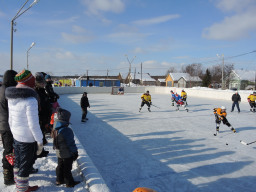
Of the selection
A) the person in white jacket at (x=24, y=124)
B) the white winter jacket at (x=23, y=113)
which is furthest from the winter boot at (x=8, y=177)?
the white winter jacket at (x=23, y=113)

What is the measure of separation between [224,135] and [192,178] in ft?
13.5

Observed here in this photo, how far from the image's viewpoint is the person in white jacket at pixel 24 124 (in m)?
2.27

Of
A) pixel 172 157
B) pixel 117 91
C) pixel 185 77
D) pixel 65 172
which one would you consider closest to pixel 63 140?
pixel 65 172

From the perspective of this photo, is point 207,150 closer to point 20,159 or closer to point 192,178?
point 192,178

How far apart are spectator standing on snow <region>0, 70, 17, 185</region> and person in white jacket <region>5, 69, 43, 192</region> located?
349mm

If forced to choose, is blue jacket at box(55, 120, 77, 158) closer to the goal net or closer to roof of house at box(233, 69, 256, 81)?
the goal net

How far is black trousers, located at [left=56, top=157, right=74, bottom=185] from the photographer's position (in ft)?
9.24

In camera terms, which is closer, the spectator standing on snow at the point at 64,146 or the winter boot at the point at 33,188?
the winter boot at the point at 33,188

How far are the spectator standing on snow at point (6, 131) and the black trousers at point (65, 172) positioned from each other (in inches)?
26.5

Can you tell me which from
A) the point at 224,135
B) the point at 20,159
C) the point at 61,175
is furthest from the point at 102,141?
the point at 224,135

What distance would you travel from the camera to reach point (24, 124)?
2330mm

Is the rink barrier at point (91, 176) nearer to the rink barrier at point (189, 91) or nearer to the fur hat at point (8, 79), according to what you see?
the fur hat at point (8, 79)

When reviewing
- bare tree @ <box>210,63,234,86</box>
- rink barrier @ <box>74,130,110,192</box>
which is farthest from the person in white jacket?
bare tree @ <box>210,63,234,86</box>

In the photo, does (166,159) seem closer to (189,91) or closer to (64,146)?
(64,146)
